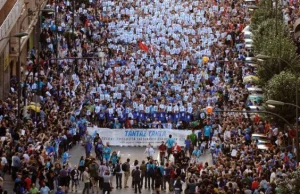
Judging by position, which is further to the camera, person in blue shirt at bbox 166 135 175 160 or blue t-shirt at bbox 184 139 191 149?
blue t-shirt at bbox 184 139 191 149

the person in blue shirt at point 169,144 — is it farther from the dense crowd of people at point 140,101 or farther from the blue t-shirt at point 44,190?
the blue t-shirt at point 44,190

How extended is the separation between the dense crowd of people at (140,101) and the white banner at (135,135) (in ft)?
3.42

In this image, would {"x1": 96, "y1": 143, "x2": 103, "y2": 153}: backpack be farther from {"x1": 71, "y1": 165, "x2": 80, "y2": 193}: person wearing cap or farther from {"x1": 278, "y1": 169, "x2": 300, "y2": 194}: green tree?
{"x1": 278, "y1": 169, "x2": 300, "y2": 194}: green tree

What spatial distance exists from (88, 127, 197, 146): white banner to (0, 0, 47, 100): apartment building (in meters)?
7.23

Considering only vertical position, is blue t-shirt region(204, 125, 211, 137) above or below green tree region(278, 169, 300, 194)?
above

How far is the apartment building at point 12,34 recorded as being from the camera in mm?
97938

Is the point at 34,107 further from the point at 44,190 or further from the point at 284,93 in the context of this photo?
the point at 44,190

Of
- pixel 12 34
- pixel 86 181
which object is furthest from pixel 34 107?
pixel 86 181

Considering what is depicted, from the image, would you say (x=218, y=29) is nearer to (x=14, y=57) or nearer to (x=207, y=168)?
(x=14, y=57)

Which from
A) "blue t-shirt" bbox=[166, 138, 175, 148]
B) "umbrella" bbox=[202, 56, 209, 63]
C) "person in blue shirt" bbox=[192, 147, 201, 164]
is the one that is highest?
"umbrella" bbox=[202, 56, 209, 63]

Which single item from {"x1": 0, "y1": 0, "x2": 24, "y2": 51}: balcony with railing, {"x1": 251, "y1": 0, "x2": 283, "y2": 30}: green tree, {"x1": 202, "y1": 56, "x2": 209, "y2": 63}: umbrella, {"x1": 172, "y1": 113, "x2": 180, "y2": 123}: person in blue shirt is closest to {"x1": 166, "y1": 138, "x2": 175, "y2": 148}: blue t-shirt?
{"x1": 172, "y1": 113, "x2": 180, "y2": 123}: person in blue shirt

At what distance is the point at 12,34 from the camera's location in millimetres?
102812

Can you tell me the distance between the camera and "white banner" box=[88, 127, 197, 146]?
9231 centimetres

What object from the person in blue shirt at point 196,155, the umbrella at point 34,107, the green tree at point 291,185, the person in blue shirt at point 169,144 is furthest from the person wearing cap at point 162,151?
the green tree at point 291,185
